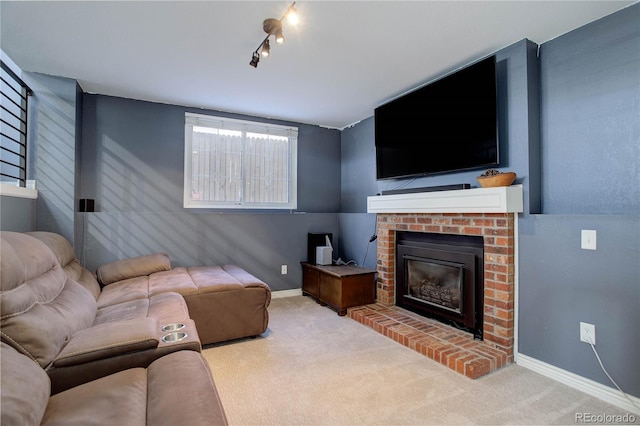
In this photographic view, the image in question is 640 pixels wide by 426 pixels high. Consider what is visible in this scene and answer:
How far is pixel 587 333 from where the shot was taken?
6.42 feet

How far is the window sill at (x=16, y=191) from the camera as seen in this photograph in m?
2.35

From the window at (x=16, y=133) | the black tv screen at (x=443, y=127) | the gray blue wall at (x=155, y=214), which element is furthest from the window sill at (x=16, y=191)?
the black tv screen at (x=443, y=127)

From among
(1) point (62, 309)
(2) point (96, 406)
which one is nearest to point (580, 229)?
(2) point (96, 406)

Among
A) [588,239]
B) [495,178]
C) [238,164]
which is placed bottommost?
[588,239]

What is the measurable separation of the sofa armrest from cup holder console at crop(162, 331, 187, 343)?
9cm

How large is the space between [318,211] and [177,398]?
3659 millimetres

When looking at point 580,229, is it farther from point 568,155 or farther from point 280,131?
point 280,131

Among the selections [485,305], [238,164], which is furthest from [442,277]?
[238,164]

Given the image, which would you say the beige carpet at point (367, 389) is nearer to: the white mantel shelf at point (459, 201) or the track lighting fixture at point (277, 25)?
the white mantel shelf at point (459, 201)

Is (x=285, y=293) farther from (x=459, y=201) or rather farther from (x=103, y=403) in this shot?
(x=103, y=403)

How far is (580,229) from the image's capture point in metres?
1.99

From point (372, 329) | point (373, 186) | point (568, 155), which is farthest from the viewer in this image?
point (373, 186)

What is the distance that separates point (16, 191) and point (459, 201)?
11.9ft

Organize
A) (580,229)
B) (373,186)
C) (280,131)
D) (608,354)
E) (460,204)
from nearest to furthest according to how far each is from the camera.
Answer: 1. (608,354)
2. (580,229)
3. (460,204)
4. (373,186)
5. (280,131)
